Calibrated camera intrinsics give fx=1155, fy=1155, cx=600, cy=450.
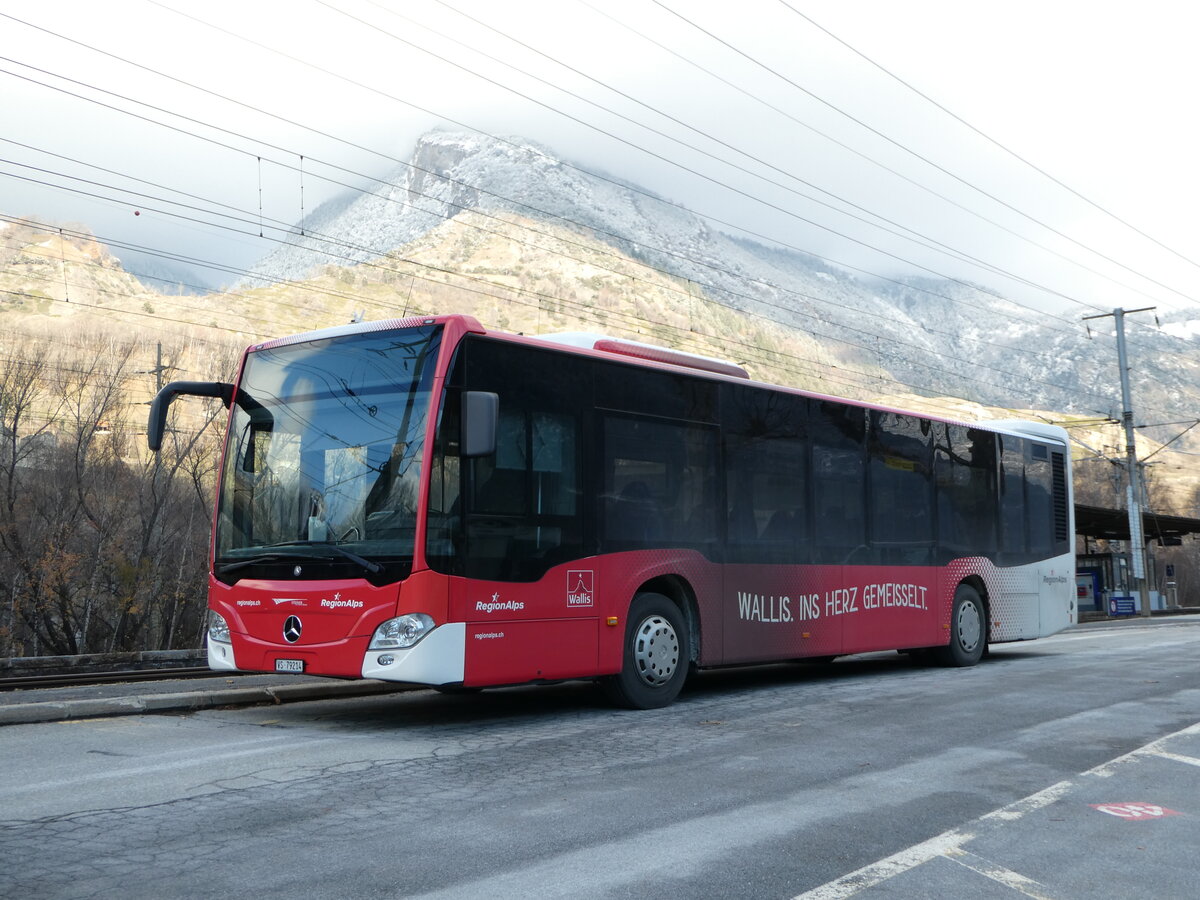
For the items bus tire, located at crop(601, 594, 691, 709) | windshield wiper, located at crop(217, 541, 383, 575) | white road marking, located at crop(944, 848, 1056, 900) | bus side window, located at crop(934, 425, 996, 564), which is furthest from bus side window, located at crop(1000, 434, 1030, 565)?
white road marking, located at crop(944, 848, 1056, 900)

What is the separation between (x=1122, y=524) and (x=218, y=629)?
44966mm

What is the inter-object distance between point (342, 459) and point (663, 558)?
3.17 m

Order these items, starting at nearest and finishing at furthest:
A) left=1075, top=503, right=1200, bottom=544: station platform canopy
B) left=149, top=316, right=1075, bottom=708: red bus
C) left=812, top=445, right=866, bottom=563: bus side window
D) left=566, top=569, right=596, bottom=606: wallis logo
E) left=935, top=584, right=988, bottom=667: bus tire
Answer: left=149, top=316, right=1075, bottom=708: red bus
left=566, top=569, right=596, bottom=606: wallis logo
left=812, top=445, right=866, bottom=563: bus side window
left=935, top=584, right=988, bottom=667: bus tire
left=1075, top=503, right=1200, bottom=544: station platform canopy

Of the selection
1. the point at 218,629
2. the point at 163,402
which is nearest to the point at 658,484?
the point at 218,629

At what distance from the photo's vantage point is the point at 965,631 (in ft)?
51.6

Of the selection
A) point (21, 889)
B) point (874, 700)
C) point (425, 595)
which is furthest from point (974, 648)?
point (21, 889)

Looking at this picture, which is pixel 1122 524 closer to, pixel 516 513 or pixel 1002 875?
pixel 516 513

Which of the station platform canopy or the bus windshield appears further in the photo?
the station platform canopy

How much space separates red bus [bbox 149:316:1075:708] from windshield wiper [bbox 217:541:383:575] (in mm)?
18

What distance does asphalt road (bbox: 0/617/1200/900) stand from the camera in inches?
184

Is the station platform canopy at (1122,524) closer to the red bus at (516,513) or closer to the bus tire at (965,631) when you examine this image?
the bus tire at (965,631)

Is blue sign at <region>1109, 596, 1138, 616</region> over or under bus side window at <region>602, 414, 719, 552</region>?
under

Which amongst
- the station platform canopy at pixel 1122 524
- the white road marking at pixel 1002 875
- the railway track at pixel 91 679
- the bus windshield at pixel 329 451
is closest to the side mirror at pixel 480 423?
the bus windshield at pixel 329 451

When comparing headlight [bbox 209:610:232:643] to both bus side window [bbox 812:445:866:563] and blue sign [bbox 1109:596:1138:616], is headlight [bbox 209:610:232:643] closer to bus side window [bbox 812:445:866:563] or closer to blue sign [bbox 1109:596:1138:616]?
bus side window [bbox 812:445:866:563]
